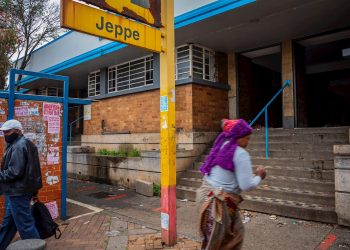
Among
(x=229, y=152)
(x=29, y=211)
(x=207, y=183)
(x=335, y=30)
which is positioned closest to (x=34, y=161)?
(x=29, y=211)

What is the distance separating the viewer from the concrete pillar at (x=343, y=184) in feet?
15.4

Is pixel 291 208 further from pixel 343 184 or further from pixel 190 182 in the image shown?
pixel 190 182

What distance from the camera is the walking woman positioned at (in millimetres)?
2762

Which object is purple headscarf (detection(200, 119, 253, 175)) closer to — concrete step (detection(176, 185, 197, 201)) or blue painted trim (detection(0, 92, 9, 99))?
blue painted trim (detection(0, 92, 9, 99))

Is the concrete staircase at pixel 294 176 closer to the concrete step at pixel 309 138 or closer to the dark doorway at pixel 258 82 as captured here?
the concrete step at pixel 309 138

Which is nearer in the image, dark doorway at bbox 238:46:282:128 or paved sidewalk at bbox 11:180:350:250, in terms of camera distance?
paved sidewalk at bbox 11:180:350:250

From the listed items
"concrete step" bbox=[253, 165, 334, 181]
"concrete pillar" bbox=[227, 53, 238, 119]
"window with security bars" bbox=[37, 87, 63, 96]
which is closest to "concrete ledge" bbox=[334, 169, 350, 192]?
"concrete step" bbox=[253, 165, 334, 181]

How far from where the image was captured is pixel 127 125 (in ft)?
34.0

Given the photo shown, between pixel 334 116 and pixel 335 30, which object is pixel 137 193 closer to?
pixel 335 30

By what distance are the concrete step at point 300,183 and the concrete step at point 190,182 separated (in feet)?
5.15

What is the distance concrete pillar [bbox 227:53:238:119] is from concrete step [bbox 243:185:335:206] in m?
3.64

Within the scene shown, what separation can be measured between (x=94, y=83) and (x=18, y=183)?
9411mm

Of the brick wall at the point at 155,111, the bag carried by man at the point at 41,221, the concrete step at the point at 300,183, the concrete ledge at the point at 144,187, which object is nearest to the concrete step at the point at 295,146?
the concrete step at the point at 300,183

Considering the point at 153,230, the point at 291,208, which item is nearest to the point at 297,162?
the point at 291,208
